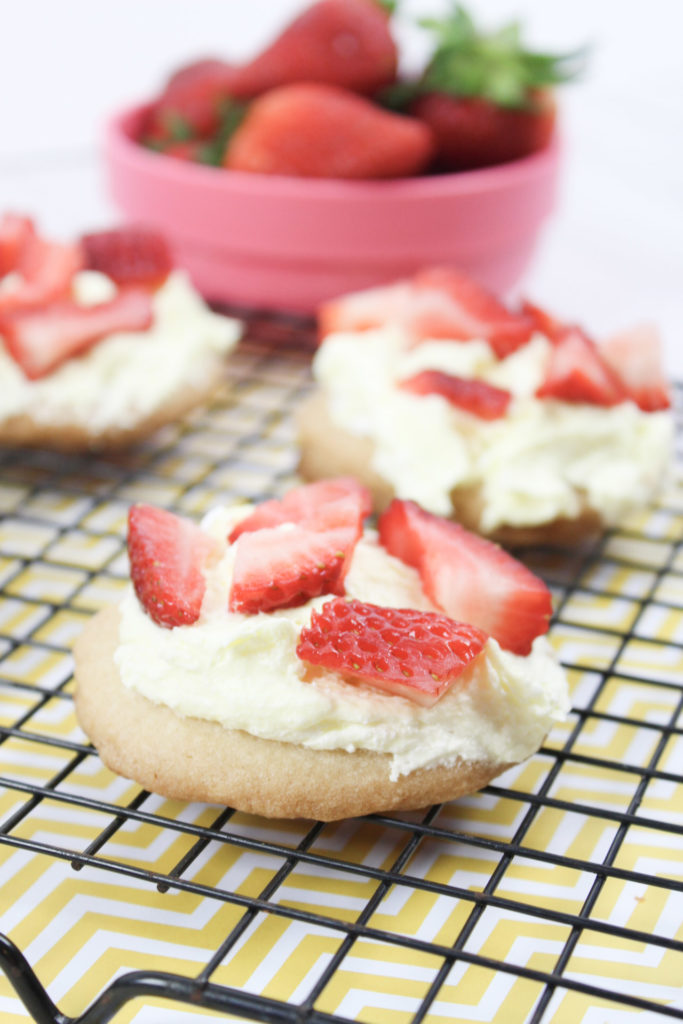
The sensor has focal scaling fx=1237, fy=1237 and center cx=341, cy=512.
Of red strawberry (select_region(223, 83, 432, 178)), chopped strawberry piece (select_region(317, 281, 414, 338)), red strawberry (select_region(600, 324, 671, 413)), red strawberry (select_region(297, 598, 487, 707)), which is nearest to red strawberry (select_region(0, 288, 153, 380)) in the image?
chopped strawberry piece (select_region(317, 281, 414, 338))

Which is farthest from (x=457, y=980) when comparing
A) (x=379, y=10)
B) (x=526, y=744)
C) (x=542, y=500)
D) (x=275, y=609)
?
(x=379, y=10)

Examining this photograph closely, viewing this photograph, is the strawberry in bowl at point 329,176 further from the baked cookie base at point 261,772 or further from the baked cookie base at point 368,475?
the baked cookie base at point 261,772

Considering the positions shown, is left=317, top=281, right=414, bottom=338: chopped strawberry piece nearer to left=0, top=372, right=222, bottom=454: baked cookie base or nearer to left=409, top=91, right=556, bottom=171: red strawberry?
left=0, top=372, right=222, bottom=454: baked cookie base

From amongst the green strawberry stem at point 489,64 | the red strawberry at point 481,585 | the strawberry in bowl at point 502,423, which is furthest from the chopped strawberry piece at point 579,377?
the green strawberry stem at point 489,64

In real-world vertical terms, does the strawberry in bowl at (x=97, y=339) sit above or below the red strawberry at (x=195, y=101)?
below

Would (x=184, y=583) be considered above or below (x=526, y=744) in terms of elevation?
above

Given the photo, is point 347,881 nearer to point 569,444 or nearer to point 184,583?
point 184,583
